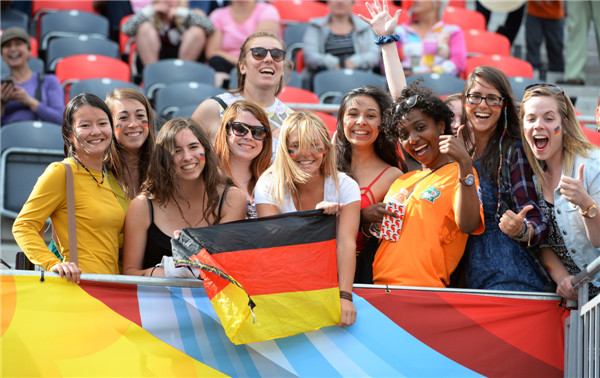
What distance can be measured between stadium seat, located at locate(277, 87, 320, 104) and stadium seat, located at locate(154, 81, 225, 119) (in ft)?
2.11

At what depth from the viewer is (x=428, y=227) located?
4.18 m

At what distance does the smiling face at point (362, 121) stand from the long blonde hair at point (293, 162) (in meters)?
0.37

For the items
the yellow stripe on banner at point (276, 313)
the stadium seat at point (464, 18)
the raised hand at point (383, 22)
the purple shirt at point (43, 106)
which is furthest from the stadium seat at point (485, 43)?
the yellow stripe on banner at point (276, 313)

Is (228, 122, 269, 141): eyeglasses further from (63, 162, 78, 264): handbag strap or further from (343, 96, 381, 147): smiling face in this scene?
(63, 162, 78, 264): handbag strap

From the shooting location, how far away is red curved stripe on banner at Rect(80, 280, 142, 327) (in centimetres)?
373

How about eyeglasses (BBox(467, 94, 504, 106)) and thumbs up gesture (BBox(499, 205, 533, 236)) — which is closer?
thumbs up gesture (BBox(499, 205, 533, 236))

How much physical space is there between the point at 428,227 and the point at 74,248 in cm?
181

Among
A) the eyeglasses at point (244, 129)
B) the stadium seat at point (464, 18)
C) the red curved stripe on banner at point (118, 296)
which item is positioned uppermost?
the stadium seat at point (464, 18)

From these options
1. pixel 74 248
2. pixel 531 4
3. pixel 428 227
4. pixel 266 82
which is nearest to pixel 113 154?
pixel 74 248

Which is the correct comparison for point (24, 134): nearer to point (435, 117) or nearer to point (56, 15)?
point (56, 15)

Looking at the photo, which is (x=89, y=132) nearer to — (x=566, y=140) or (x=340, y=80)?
(x=566, y=140)

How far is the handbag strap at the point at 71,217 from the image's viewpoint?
3.95 meters

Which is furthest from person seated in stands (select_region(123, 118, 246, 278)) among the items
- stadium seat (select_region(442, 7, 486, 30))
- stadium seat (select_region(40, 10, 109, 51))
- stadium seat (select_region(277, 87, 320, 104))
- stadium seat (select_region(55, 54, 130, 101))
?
stadium seat (select_region(442, 7, 486, 30))

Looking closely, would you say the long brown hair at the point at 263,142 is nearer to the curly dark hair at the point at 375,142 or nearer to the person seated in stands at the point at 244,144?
the person seated in stands at the point at 244,144
